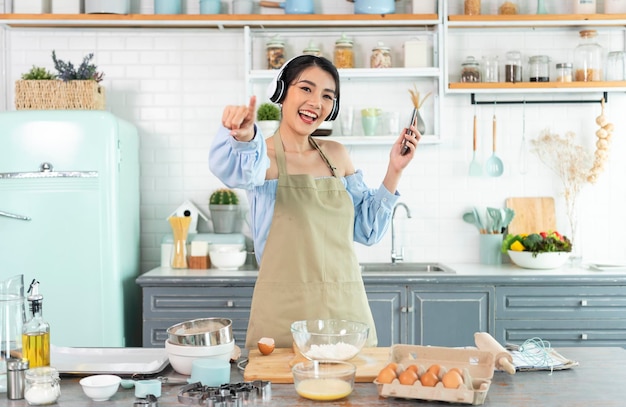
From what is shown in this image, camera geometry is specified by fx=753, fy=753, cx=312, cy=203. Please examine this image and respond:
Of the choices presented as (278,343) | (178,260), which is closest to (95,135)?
(178,260)

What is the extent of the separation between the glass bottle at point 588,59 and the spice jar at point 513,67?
1.36 ft

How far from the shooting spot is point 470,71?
5.24 m

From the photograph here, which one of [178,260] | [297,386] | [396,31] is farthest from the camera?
[396,31]

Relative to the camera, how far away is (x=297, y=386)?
2.15m

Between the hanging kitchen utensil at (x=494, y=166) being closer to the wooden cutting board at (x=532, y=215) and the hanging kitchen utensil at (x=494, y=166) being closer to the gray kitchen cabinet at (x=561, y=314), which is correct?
the wooden cutting board at (x=532, y=215)

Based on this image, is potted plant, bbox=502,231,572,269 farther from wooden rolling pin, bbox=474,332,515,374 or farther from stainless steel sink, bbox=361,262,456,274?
wooden rolling pin, bbox=474,332,515,374

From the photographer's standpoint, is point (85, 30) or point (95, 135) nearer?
point (95, 135)

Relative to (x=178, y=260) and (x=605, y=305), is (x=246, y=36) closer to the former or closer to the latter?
(x=178, y=260)

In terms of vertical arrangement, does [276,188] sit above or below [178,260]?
above

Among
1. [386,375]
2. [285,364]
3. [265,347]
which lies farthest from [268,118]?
[386,375]

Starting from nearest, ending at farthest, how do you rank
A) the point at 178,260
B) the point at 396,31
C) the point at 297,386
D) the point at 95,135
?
the point at 297,386
the point at 95,135
the point at 178,260
the point at 396,31

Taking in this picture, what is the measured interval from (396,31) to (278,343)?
3.19 meters

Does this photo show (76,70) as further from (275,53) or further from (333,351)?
(333,351)

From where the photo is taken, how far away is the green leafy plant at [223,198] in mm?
5273
